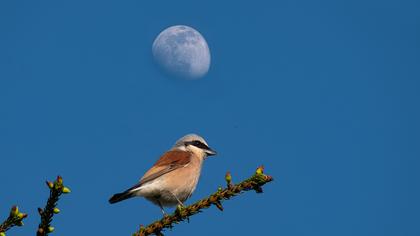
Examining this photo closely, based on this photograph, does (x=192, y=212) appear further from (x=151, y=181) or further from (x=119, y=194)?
(x=151, y=181)

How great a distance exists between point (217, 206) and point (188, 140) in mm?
4321

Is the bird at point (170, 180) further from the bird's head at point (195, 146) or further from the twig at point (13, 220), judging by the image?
the twig at point (13, 220)

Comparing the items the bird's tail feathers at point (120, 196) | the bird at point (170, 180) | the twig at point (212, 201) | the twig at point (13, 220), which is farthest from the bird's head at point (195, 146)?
the twig at point (13, 220)

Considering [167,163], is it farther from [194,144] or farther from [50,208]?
[50,208]

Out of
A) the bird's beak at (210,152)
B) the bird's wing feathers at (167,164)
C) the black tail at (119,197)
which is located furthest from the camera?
the bird's beak at (210,152)

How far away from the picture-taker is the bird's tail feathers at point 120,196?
5.96m

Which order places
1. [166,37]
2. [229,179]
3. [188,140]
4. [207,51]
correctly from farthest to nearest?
[207,51]
[166,37]
[188,140]
[229,179]

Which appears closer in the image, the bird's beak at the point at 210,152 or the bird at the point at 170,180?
the bird at the point at 170,180

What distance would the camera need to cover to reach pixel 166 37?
19.0 meters

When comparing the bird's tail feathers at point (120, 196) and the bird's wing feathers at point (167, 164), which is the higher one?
the bird's wing feathers at point (167, 164)

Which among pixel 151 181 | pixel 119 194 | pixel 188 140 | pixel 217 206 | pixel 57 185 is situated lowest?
pixel 57 185

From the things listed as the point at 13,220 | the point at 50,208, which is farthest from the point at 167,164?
the point at 13,220

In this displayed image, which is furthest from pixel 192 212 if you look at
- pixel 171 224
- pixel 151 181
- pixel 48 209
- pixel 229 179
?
pixel 151 181

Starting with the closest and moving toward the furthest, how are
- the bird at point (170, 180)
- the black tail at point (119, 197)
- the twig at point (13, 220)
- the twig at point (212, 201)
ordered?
the twig at point (13, 220), the twig at point (212, 201), the black tail at point (119, 197), the bird at point (170, 180)
